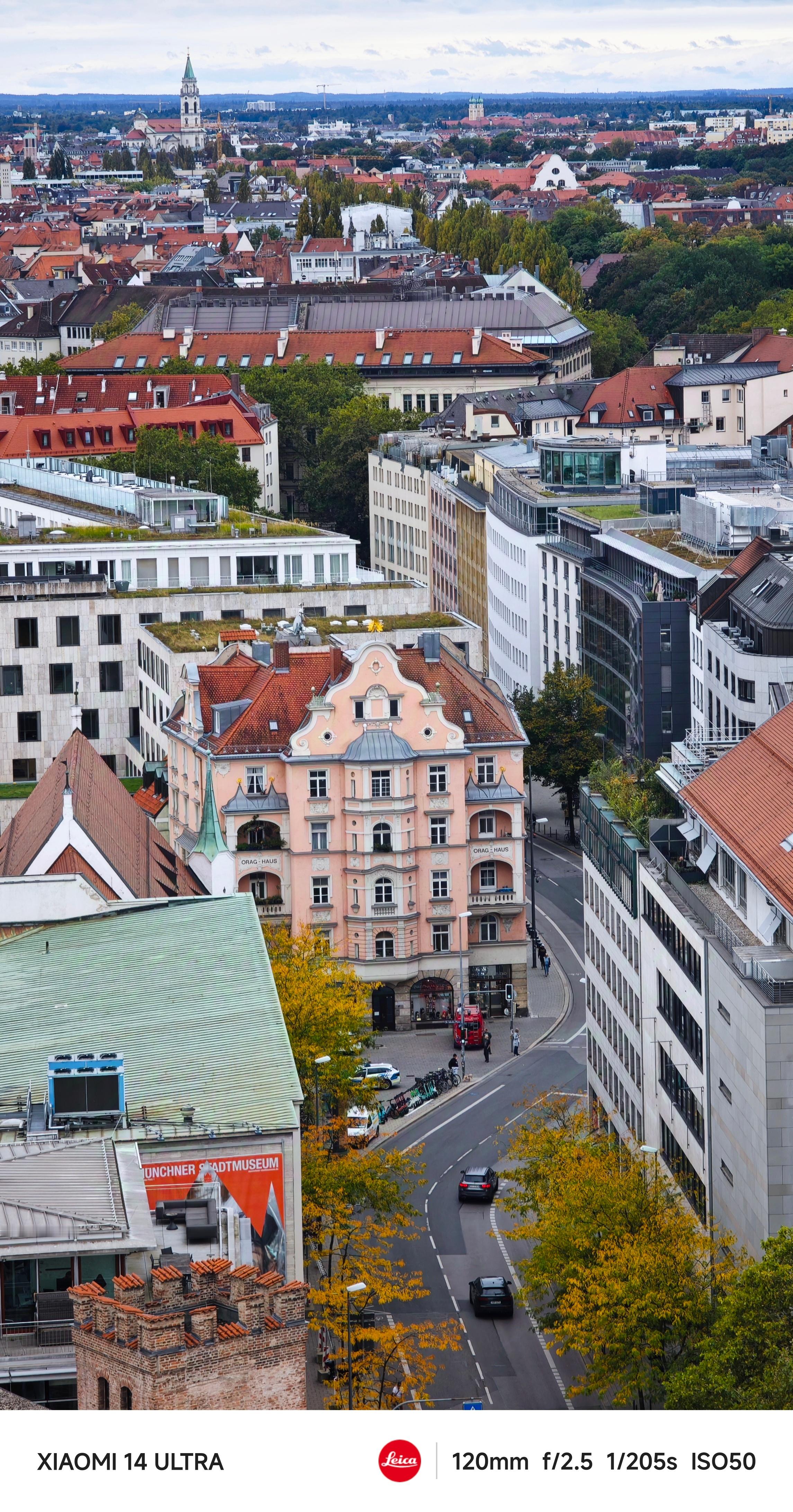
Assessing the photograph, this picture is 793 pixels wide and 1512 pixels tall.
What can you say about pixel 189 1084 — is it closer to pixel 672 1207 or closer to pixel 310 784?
pixel 672 1207

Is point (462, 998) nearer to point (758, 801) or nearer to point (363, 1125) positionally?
point (363, 1125)

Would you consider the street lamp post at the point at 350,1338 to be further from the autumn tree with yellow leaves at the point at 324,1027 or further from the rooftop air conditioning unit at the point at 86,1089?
the autumn tree with yellow leaves at the point at 324,1027

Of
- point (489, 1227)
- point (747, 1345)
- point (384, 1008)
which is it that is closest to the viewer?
point (747, 1345)

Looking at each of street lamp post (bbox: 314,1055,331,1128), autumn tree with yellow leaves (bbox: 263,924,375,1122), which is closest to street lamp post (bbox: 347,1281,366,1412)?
street lamp post (bbox: 314,1055,331,1128)

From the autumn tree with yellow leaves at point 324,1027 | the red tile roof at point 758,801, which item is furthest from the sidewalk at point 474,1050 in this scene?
the red tile roof at point 758,801

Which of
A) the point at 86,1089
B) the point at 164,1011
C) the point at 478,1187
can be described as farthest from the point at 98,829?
the point at 86,1089
